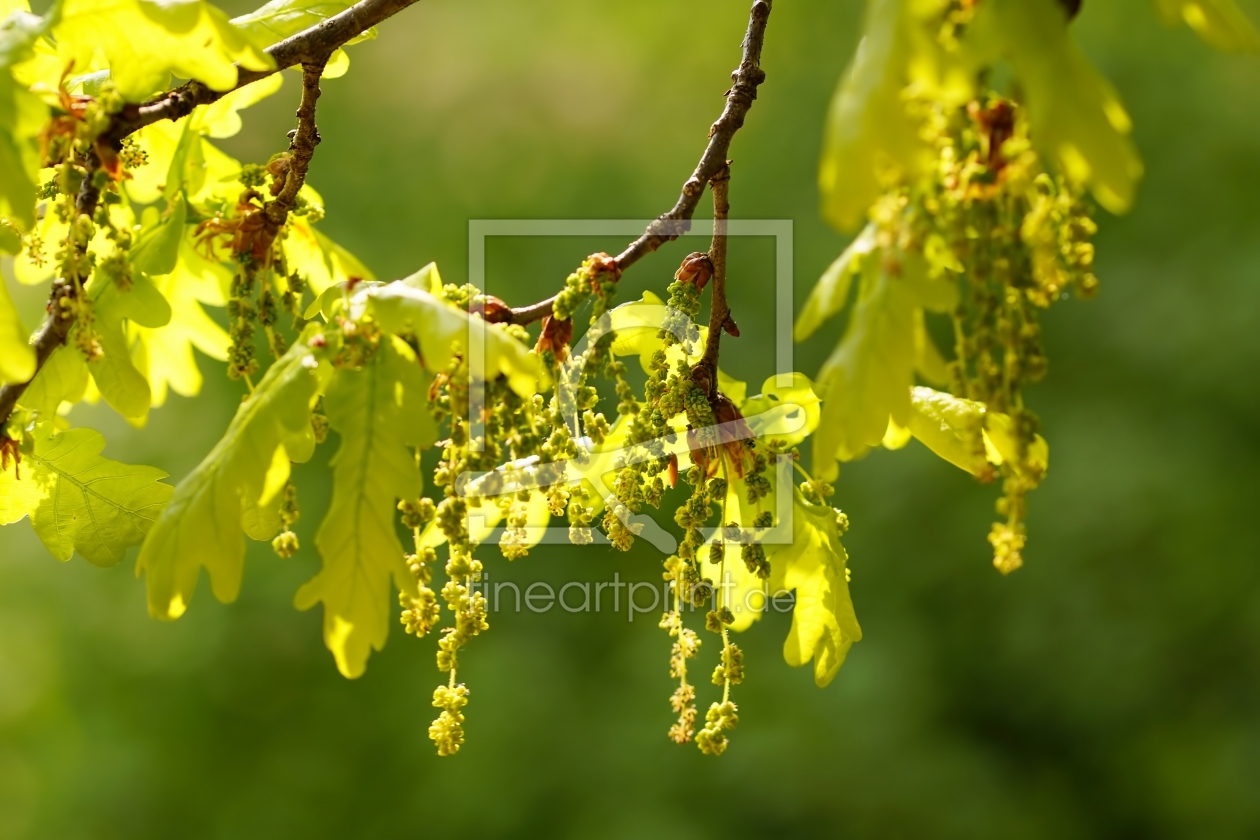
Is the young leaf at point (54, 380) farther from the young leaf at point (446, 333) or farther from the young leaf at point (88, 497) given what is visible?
the young leaf at point (446, 333)

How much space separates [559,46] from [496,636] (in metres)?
2.20

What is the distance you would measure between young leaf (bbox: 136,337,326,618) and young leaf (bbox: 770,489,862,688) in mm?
502

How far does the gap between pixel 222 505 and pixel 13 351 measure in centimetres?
17

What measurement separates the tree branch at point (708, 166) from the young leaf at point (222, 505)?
0.20 m

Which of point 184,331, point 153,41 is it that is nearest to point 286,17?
point 153,41

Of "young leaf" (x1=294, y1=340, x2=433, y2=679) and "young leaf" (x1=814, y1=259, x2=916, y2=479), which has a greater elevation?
"young leaf" (x1=814, y1=259, x2=916, y2=479)

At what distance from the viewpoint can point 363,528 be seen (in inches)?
29.6

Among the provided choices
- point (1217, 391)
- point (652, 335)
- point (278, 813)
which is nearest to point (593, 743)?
point (278, 813)

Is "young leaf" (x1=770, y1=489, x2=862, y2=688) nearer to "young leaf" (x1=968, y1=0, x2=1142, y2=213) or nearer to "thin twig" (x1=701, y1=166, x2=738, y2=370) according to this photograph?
"thin twig" (x1=701, y1=166, x2=738, y2=370)

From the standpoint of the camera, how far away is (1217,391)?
3.19m

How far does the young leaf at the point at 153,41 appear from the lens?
79 cm

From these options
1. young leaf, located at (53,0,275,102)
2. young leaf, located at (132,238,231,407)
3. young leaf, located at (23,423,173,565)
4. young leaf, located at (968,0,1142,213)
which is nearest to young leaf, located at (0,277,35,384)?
young leaf, located at (53,0,275,102)

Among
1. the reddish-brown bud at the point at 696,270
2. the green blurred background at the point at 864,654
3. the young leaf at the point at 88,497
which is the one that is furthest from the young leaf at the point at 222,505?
the green blurred background at the point at 864,654

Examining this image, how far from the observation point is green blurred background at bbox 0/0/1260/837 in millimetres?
3133
